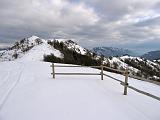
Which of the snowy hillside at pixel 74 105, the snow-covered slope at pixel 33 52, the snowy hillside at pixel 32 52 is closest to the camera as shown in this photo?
the snowy hillside at pixel 74 105

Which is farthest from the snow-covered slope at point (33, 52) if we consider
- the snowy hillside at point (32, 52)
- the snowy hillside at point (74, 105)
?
the snowy hillside at point (74, 105)

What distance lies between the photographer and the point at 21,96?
38.2ft

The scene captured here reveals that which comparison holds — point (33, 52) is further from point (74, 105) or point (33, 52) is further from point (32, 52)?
point (74, 105)

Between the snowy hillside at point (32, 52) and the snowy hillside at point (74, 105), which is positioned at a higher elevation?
the snowy hillside at point (32, 52)

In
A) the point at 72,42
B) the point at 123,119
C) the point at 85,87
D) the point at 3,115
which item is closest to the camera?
the point at 123,119

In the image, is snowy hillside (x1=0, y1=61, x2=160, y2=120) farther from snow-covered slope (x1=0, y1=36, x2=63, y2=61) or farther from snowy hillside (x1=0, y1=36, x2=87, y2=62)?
snow-covered slope (x1=0, y1=36, x2=63, y2=61)

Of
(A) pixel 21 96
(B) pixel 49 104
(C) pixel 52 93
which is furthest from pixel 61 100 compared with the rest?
(A) pixel 21 96

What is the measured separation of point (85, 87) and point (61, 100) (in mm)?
3233

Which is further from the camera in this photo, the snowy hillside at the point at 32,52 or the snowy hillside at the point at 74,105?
the snowy hillside at the point at 32,52

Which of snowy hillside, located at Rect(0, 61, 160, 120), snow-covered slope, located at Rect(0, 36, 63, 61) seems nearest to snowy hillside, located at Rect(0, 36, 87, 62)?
snow-covered slope, located at Rect(0, 36, 63, 61)

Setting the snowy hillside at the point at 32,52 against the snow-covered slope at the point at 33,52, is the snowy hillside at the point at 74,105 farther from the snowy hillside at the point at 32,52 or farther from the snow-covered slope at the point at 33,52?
the snow-covered slope at the point at 33,52

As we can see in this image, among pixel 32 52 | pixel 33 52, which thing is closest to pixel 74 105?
pixel 33 52

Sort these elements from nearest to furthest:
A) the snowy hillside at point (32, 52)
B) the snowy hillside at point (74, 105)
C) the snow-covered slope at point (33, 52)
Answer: the snowy hillside at point (74, 105) < the snow-covered slope at point (33, 52) < the snowy hillside at point (32, 52)

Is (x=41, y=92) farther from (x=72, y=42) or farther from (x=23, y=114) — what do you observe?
(x=72, y=42)
